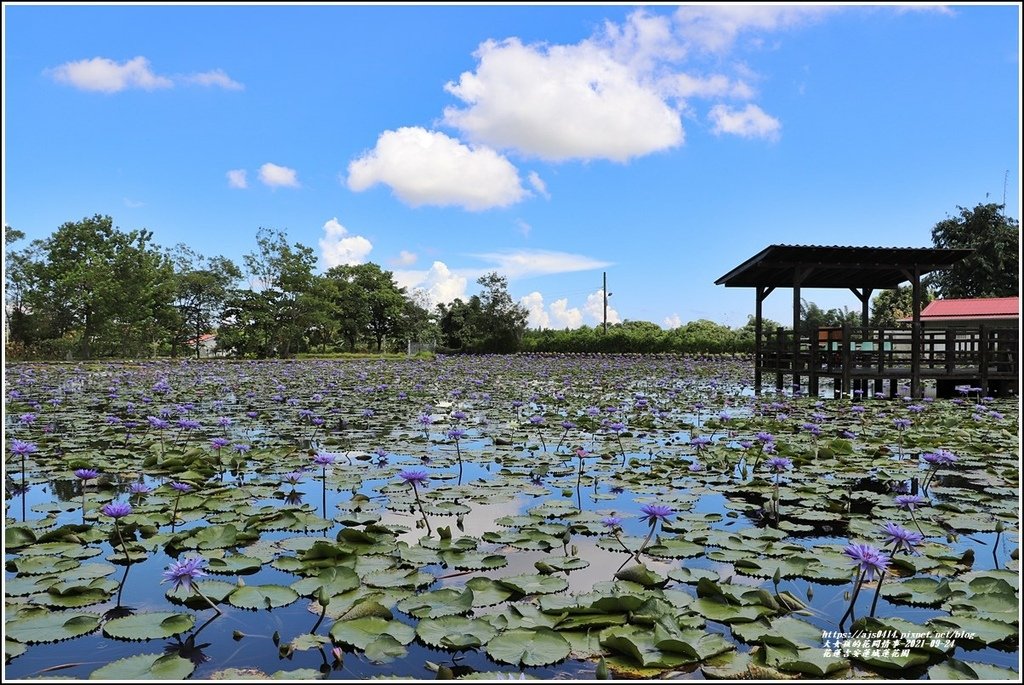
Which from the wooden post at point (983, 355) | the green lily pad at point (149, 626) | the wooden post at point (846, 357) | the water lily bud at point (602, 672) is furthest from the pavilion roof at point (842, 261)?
the green lily pad at point (149, 626)

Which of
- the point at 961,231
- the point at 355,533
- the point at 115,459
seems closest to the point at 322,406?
the point at 115,459

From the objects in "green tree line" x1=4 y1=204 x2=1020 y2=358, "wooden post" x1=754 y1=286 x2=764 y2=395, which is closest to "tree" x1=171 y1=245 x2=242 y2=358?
"green tree line" x1=4 y1=204 x2=1020 y2=358

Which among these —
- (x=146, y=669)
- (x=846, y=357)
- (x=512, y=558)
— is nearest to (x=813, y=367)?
(x=846, y=357)

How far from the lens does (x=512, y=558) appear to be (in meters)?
2.89

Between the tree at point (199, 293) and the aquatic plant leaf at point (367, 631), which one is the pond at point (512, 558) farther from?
the tree at point (199, 293)

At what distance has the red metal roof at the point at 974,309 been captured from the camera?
79.8 ft

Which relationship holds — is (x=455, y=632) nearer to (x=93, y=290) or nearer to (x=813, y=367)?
(x=813, y=367)

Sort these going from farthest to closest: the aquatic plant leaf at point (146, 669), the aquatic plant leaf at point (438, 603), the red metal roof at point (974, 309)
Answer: the red metal roof at point (974, 309)
the aquatic plant leaf at point (438, 603)
the aquatic plant leaf at point (146, 669)

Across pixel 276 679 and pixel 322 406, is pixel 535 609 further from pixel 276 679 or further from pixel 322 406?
pixel 322 406

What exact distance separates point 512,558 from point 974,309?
28.7 meters

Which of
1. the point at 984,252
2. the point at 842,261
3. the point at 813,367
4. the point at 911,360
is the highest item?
the point at 984,252

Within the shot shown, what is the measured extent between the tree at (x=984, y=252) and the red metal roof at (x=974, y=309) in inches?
297

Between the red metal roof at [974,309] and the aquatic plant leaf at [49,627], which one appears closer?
the aquatic plant leaf at [49,627]

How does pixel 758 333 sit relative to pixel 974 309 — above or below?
below
